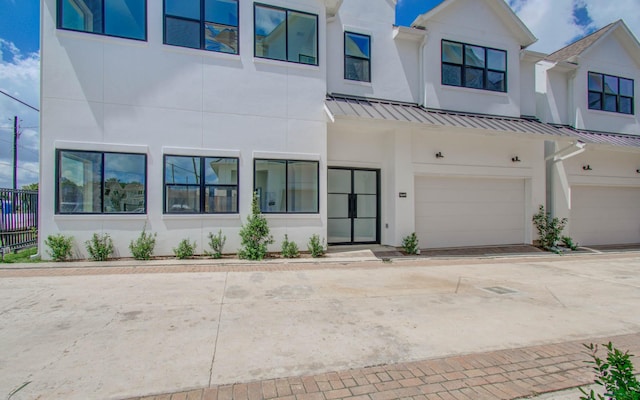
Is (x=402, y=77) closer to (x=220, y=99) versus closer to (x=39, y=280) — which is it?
(x=220, y=99)

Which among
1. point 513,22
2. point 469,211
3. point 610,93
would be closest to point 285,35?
point 469,211

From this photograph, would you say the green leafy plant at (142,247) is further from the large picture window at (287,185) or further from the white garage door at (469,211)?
the white garage door at (469,211)

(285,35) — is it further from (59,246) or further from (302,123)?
(59,246)

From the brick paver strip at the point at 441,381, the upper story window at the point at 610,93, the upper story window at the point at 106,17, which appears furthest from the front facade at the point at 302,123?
the brick paver strip at the point at 441,381

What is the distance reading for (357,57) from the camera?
38.8 feet

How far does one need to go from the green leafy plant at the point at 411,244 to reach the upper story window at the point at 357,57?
5.60 m

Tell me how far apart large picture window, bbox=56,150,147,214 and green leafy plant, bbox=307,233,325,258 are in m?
4.77

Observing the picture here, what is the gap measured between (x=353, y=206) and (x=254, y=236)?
3.99 m

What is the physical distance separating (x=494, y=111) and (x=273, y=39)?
879cm

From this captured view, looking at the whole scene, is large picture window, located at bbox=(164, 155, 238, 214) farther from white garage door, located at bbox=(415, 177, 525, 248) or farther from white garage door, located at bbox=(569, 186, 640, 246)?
white garage door, located at bbox=(569, 186, 640, 246)

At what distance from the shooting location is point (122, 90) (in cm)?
920

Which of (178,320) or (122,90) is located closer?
(178,320)

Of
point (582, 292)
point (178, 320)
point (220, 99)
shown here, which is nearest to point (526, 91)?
point (582, 292)

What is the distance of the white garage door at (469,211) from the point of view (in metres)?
12.4
